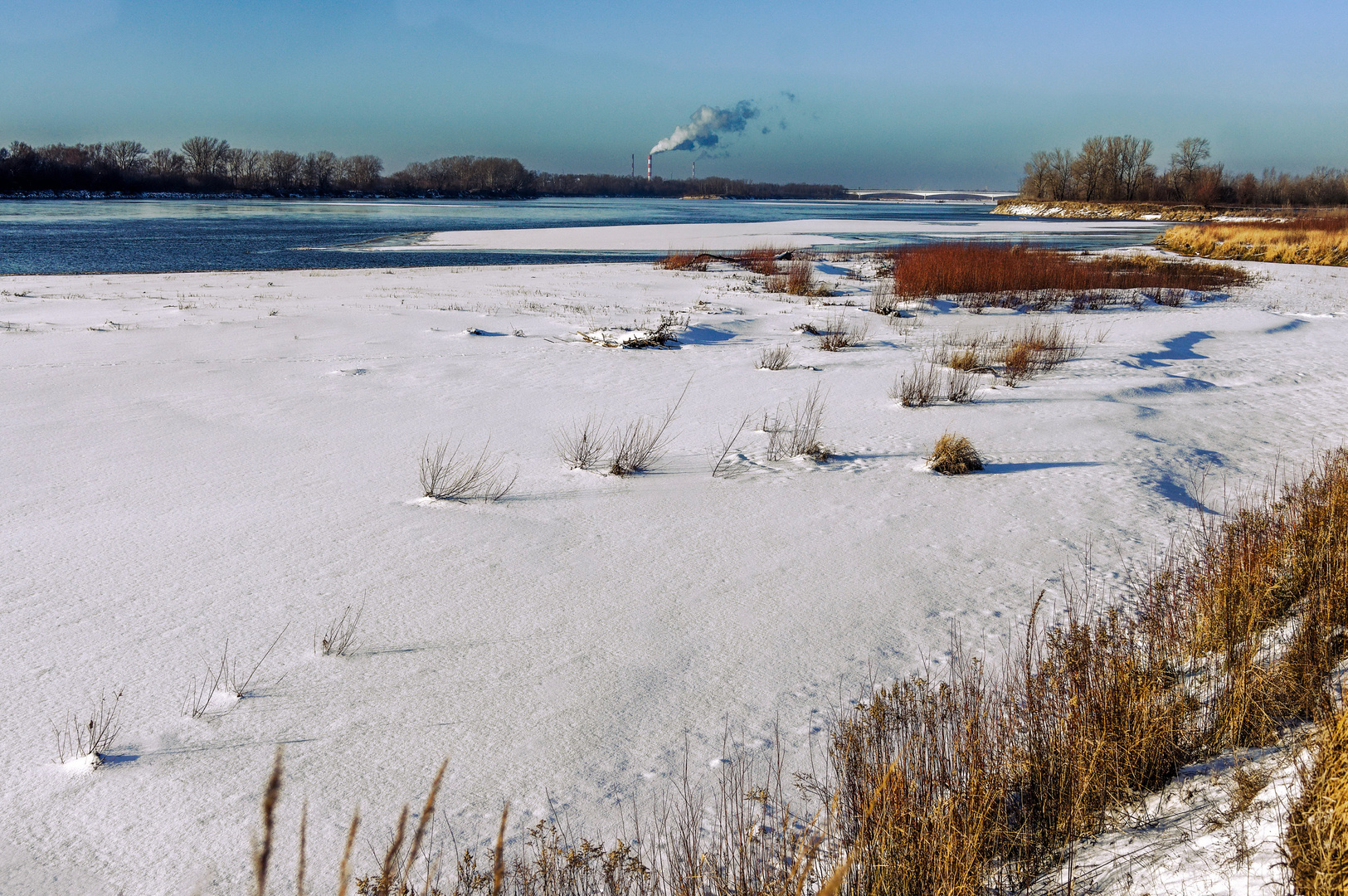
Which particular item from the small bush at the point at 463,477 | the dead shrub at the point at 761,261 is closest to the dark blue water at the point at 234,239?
the dead shrub at the point at 761,261

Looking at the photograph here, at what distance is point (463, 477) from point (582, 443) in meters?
1.15

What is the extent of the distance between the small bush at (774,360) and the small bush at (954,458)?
415 cm

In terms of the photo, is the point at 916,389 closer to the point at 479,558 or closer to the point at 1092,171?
the point at 479,558

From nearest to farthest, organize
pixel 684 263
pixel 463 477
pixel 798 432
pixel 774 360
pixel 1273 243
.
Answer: pixel 463 477
pixel 798 432
pixel 774 360
pixel 684 263
pixel 1273 243

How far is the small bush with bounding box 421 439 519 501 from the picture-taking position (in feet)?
19.5

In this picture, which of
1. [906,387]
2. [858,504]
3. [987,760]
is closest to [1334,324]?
[906,387]

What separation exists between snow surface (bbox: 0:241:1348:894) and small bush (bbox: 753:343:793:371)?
0.30m

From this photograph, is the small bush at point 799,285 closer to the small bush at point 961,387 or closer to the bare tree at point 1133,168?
the small bush at point 961,387

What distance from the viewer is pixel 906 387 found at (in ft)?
30.3

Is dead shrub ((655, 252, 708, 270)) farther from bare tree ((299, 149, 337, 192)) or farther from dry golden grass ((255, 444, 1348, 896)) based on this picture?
bare tree ((299, 149, 337, 192))

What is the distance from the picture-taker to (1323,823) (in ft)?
6.56

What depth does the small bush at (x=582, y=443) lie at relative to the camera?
6793 millimetres

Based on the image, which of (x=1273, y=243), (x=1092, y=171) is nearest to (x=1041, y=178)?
(x=1092, y=171)

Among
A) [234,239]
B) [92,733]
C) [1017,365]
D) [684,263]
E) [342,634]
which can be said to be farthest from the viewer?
[234,239]
